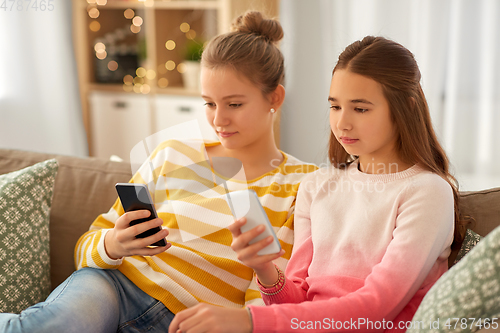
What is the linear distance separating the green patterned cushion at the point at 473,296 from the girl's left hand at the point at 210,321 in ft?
1.00

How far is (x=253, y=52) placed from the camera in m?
1.23

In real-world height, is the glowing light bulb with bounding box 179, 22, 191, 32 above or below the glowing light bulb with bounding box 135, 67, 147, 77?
above

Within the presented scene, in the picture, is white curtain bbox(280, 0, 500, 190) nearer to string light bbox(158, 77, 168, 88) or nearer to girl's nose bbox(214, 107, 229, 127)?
string light bbox(158, 77, 168, 88)

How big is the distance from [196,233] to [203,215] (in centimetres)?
5

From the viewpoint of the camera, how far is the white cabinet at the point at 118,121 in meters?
3.12

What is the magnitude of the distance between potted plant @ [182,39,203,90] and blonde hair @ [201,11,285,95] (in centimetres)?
162

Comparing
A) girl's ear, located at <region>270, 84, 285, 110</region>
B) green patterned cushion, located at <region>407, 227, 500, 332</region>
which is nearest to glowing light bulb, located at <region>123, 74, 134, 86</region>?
girl's ear, located at <region>270, 84, 285, 110</region>

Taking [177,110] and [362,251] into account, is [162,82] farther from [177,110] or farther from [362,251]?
[362,251]

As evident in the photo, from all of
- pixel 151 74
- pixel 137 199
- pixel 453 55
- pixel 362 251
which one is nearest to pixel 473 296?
pixel 362 251

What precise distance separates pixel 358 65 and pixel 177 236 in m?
0.61

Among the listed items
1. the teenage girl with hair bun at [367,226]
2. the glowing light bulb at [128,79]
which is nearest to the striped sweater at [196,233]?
the teenage girl with hair bun at [367,226]

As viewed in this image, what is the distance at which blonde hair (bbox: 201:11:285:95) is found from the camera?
1.21 meters

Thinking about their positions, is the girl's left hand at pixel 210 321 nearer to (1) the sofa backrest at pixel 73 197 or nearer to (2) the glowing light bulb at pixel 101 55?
(1) the sofa backrest at pixel 73 197

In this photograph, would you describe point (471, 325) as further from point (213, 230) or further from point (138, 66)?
point (138, 66)
